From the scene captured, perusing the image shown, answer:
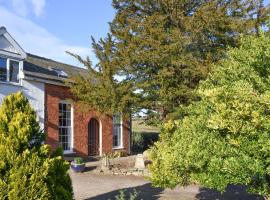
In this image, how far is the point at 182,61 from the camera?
16453 mm

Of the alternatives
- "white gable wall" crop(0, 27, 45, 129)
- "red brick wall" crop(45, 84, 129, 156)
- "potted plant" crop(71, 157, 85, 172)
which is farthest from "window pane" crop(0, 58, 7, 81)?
"potted plant" crop(71, 157, 85, 172)

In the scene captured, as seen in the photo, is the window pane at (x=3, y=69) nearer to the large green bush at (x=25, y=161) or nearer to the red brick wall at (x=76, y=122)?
the red brick wall at (x=76, y=122)

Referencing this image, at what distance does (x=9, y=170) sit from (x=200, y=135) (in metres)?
3.87

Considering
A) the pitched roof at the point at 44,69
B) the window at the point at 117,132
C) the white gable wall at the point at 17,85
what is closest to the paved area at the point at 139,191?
the white gable wall at the point at 17,85

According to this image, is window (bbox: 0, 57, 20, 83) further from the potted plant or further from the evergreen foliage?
the potted plant

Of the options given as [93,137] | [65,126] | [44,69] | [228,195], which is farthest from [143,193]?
[93,137]

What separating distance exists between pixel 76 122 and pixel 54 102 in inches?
91.0

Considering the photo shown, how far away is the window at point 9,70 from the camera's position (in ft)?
60.7

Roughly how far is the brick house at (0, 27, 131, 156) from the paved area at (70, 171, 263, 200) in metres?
3.81

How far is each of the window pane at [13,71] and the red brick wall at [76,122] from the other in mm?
2070

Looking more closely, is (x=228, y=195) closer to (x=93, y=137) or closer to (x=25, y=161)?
(x=25, y=161)

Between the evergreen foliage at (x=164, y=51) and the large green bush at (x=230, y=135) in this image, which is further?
the evergreen foliage at (x=164, y=51)

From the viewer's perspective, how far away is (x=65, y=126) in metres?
22.3

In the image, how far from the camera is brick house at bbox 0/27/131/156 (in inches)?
740
